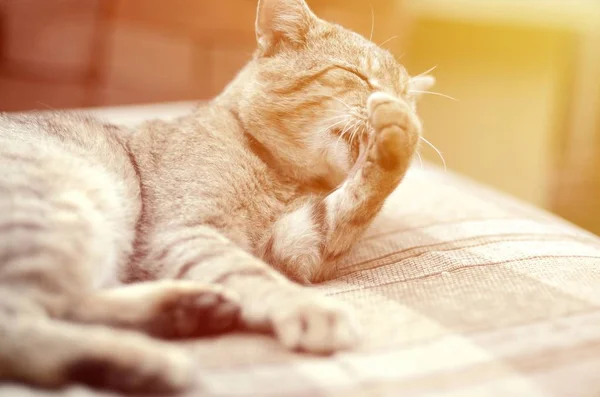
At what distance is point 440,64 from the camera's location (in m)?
3.79

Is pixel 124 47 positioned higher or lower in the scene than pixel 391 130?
lower

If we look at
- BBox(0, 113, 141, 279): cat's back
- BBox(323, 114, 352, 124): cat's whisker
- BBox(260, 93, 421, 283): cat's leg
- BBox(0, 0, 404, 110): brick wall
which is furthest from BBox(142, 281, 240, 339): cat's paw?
BBox(0, 0, 404, 110): brick wall

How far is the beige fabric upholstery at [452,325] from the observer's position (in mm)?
841

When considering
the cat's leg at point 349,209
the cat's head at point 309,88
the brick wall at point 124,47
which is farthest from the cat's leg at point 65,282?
the brick wall at point 124,47

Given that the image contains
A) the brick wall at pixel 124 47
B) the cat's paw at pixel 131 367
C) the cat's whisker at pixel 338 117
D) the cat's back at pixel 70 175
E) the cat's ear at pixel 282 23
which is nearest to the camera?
the cat's paw at pixel 131 367

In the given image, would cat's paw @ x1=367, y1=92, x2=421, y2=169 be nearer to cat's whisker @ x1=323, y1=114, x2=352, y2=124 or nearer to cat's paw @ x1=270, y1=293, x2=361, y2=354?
cat's whisker @ x1=323, y1=114, x2=352, y2=124

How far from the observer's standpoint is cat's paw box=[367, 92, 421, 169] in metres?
1.24

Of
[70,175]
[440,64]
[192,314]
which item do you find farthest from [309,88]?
[440,64]

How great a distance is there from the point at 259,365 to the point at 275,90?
88cm

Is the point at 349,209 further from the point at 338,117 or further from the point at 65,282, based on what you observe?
the point at 65,282

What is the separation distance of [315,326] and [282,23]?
99cm

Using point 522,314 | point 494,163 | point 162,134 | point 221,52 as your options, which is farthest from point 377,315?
point 494,163

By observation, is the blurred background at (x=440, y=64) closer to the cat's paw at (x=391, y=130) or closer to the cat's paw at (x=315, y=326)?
the cat's paw at (x=391, y=130)

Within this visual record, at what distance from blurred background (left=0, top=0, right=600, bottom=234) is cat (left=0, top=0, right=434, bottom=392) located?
1.83 metres
